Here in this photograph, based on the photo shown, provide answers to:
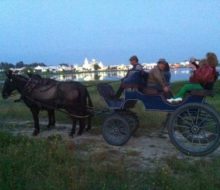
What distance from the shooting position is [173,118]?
9.38 meters

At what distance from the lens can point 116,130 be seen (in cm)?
1036

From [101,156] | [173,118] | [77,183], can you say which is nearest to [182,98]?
[173,118]

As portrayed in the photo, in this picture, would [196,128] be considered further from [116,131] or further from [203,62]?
[116,131]

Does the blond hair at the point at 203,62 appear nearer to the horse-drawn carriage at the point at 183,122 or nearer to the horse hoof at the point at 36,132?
the horse-drawn carriage at the point at 183,122

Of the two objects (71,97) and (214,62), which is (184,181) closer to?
(214,62)

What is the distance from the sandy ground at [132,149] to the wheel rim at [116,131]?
0.15 m

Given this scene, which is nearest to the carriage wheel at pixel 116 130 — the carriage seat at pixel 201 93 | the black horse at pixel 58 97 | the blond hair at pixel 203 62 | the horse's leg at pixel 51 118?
the black horse at pixel 58 97

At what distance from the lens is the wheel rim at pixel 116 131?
404 inches

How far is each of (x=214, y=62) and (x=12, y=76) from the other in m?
5.17

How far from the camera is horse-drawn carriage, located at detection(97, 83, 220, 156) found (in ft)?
30.3

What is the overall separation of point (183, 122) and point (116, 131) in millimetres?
1583

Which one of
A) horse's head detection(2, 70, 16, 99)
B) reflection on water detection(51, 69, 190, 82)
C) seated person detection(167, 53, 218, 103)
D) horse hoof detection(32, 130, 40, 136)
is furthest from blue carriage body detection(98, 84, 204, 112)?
horse's head detection(2, 70, 16, 99)

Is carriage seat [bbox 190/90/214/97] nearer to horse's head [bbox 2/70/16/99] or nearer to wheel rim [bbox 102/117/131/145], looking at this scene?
wheel rim [bbox 102/117/131/145]

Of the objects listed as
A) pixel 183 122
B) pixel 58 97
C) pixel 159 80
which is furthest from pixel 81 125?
pixel 183 122
